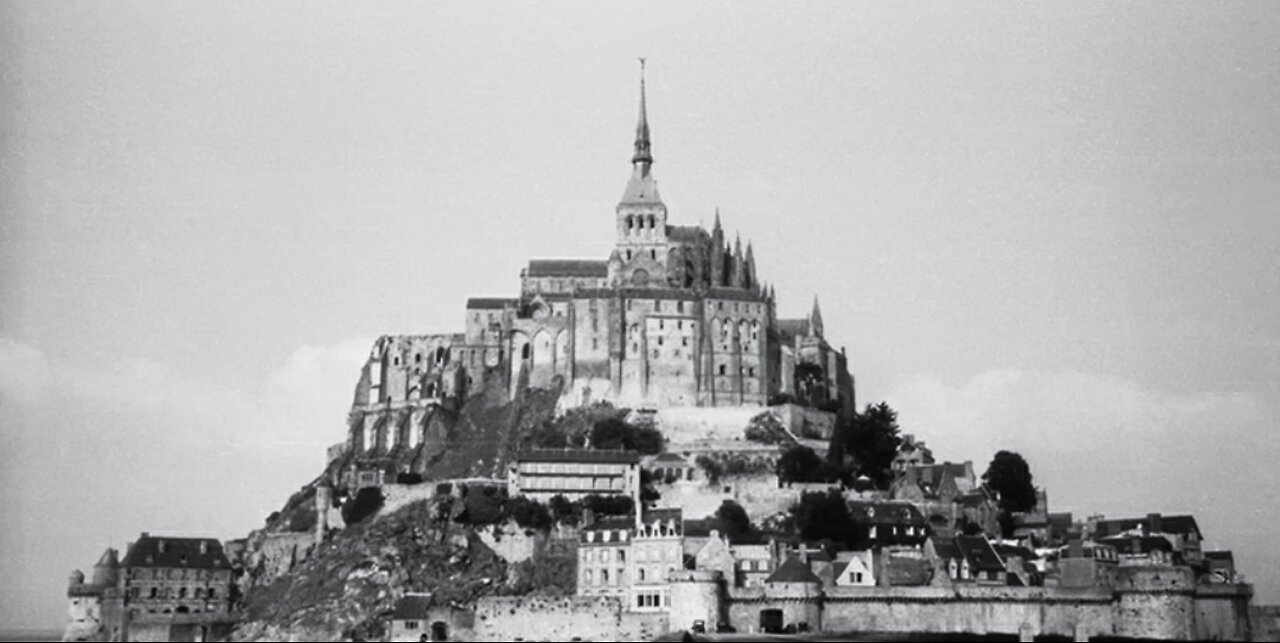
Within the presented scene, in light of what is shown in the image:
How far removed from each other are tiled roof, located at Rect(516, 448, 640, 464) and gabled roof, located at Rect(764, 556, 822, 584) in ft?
34.1

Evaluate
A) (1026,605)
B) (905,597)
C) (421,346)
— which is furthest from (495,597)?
(421,346)

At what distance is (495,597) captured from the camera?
51.1 metres

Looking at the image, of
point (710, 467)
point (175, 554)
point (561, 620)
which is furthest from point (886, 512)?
point (175, 554)

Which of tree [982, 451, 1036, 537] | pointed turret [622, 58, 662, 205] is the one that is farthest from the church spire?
tree [982, 451, 1036, 537]

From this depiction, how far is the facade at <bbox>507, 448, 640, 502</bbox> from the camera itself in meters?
59.2

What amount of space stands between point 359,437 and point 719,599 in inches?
1052

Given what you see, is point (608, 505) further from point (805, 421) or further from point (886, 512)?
point (805, 421)

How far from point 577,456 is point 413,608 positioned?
1037 cm

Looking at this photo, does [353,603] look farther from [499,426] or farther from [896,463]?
[896,463]

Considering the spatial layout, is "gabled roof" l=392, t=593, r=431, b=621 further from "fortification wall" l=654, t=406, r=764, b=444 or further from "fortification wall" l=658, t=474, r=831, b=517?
"fortification wall" l=654, t=406, r=764, b=444

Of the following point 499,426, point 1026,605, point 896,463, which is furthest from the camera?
point 499,426

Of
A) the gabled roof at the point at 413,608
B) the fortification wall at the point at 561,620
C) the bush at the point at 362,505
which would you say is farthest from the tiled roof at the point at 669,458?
the gabled roof at the point at 413,608

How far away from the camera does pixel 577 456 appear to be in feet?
197

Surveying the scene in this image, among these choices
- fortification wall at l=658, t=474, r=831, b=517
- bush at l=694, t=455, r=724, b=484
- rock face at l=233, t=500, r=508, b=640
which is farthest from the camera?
bush at l=694, t=455, r=724, b=484
